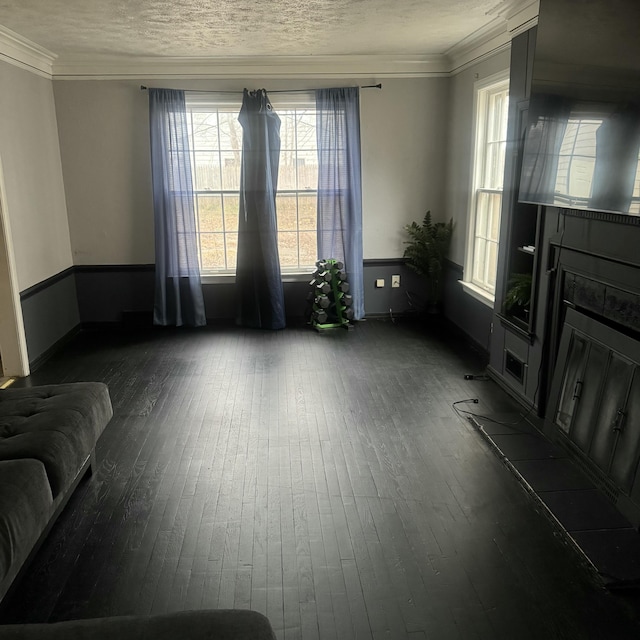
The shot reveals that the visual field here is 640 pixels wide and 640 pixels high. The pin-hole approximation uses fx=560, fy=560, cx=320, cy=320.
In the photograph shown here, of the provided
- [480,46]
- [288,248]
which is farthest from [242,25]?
[288,248]

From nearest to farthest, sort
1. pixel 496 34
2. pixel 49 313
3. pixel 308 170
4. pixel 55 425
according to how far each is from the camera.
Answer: pixel 55 425 < pixel 496 34 < pixel 49 313 < pixel 308 170

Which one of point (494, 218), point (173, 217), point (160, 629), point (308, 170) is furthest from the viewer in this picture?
point (308, 170)

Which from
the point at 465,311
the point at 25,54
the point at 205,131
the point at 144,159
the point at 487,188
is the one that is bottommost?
the point at 465,311

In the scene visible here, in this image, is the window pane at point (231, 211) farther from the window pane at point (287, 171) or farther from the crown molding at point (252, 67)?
the crown molding at point (252, 67)

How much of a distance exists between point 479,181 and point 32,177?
3.99m

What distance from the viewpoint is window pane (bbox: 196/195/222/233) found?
231 inches

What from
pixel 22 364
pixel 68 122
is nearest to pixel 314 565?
pixel 22 364

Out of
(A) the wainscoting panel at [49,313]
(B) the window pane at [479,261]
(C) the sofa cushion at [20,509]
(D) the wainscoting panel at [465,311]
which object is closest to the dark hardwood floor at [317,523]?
(C) the sofa cushion at [20,509]

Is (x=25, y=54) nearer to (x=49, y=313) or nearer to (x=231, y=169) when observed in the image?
(x=231, y=169)

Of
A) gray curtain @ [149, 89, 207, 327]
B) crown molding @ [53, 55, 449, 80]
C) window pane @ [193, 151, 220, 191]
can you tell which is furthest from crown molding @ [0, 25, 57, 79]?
window pane @ [193, 151, 220, 191]

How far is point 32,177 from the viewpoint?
4.92 metres

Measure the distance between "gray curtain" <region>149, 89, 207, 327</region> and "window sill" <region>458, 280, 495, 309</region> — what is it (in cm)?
269

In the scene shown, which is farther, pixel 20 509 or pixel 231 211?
pixel 231 211

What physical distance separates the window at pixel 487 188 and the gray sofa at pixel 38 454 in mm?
3302
